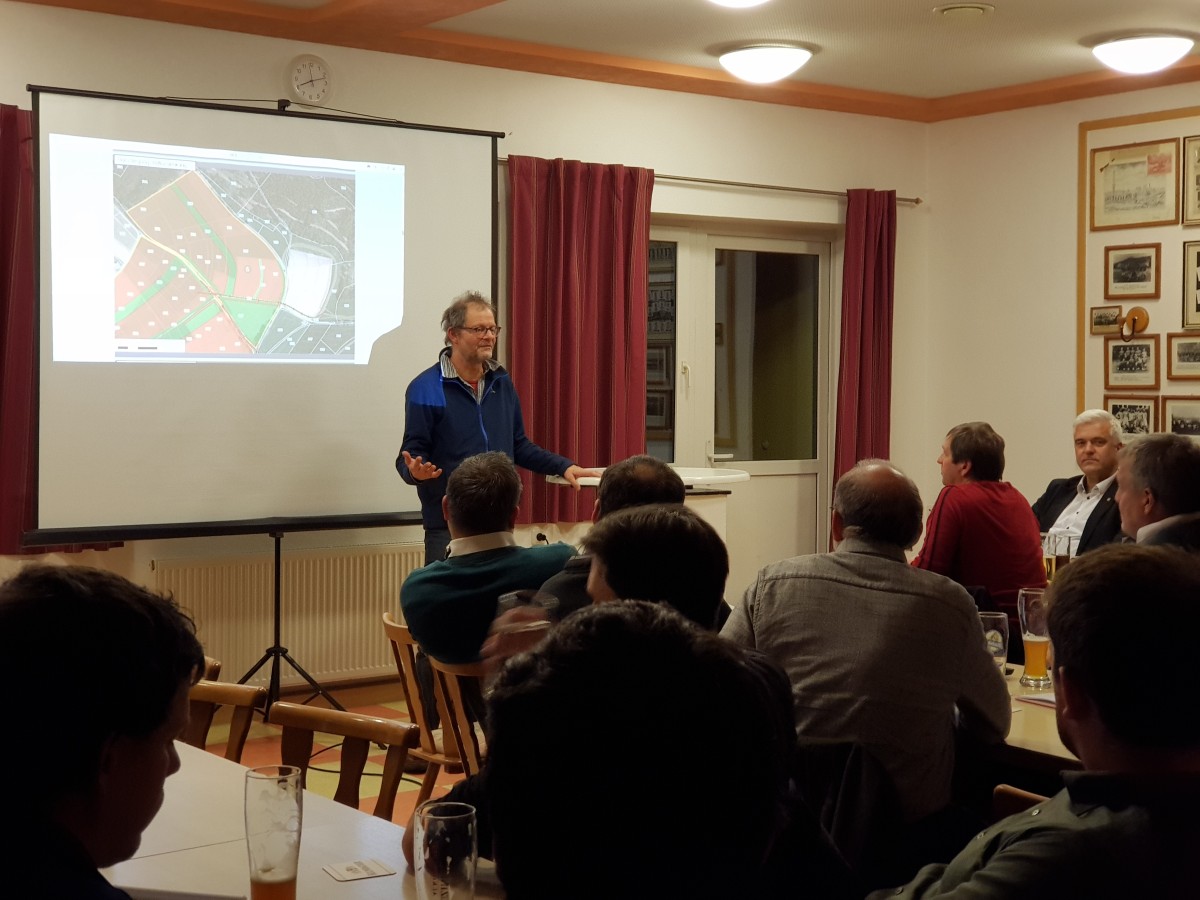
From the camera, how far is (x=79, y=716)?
117cm

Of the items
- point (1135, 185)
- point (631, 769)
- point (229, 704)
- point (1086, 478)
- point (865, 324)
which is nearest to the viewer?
point (631, 769)

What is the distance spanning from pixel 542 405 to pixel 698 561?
4.19 metres

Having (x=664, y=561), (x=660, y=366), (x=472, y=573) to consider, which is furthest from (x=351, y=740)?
(x=660, y=366)

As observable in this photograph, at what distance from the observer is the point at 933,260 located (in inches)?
303

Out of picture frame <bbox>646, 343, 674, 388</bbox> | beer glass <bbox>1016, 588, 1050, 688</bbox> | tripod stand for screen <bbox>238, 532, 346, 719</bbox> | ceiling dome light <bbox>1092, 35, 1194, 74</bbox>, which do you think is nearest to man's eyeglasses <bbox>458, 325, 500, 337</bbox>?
tripod stand for screen <bbox>238, 532, 346, 719</bbox>

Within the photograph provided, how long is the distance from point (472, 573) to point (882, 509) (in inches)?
41.7

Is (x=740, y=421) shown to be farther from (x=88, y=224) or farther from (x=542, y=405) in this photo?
(x=88, y=224)

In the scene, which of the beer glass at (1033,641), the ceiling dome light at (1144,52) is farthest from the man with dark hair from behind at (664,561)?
the ceiling dome light at (1144,52)

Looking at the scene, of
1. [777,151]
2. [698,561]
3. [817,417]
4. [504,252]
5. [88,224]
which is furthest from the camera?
[817,417]

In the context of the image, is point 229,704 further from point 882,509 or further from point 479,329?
point 479,329

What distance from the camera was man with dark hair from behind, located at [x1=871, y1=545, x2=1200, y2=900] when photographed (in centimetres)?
135

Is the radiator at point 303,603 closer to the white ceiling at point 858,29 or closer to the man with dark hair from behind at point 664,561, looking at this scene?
the white ceiling at point 858,29

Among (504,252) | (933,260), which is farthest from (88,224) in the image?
(933,260)

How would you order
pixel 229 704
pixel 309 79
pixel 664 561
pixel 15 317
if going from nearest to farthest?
pixel 664 561 → pixel 229 704 → pixel 15 317 → pixel 309 79
